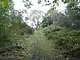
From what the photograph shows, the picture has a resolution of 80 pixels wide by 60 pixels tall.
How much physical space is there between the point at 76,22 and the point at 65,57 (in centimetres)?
737

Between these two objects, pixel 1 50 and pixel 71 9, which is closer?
pixel 1 50

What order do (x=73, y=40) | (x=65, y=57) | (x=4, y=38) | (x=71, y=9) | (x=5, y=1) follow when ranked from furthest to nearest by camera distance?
(x=71, y=9) → (x=4, y=38) → (x=73, y=40) → (x=65, y=57) → (x=5, y=1)

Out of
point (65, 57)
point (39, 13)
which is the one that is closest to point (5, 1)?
point (65, 57)

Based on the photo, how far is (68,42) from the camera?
12.4 m

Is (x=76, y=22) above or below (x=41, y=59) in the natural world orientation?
above

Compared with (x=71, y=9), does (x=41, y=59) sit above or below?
below

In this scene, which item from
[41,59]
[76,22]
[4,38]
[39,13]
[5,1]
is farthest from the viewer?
[39,13]

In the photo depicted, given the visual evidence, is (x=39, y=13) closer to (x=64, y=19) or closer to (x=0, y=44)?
(x=64, y=19)

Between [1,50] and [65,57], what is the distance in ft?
12.0

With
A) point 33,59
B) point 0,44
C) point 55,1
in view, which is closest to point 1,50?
point 0,44

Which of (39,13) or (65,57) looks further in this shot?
(39,13)

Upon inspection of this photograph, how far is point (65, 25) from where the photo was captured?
18766 millimetres

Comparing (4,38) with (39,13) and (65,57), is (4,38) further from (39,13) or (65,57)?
(39,13)

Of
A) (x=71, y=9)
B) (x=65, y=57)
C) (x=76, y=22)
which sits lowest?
(x=65, y=57)
